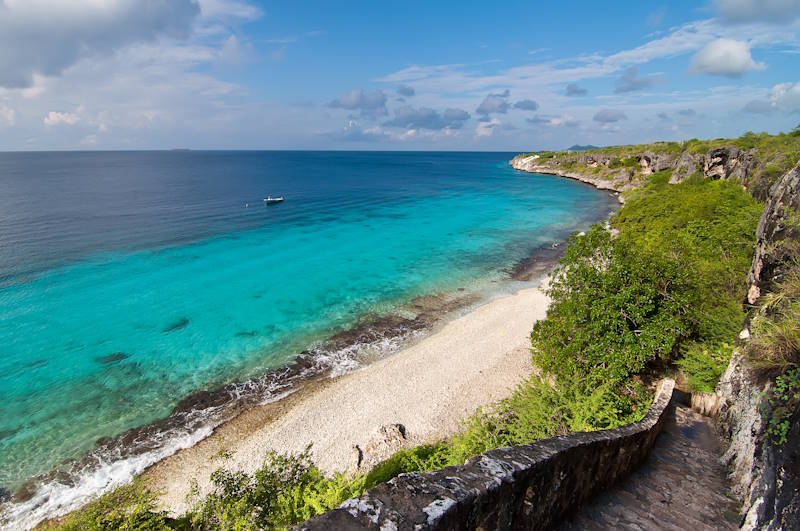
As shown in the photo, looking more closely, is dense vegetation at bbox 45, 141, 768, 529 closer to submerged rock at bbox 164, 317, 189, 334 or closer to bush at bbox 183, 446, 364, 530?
bush at bbox 183, 446, 364, 530

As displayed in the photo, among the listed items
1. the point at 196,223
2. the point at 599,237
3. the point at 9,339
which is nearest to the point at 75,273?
the point at 9,339

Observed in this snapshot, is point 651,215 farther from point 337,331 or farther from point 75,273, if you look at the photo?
point 75,273

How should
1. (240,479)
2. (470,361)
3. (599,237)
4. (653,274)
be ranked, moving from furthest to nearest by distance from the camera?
(470,361) < (599,237) < (653,274) < (240,479)

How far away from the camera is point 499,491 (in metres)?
4.58

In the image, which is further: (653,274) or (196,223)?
(196,223)

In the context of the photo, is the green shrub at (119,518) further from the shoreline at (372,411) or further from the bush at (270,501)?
the shoreline at (372,411)

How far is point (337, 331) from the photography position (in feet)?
87.5

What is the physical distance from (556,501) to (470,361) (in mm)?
16932

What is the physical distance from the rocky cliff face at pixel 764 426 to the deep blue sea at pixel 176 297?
59.0ft

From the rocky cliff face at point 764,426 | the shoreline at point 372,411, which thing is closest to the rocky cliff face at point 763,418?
the rocky cliff face at point 764,426

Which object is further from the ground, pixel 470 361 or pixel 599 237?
pixel 599 237

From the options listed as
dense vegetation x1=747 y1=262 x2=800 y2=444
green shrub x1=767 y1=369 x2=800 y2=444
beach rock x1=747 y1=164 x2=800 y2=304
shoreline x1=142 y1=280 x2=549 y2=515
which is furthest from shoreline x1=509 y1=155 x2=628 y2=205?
green shrub x1=767 y1=369 x2=800 y2=444

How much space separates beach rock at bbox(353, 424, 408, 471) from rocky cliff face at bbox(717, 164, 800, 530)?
11.2 m

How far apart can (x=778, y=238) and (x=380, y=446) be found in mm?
15289
